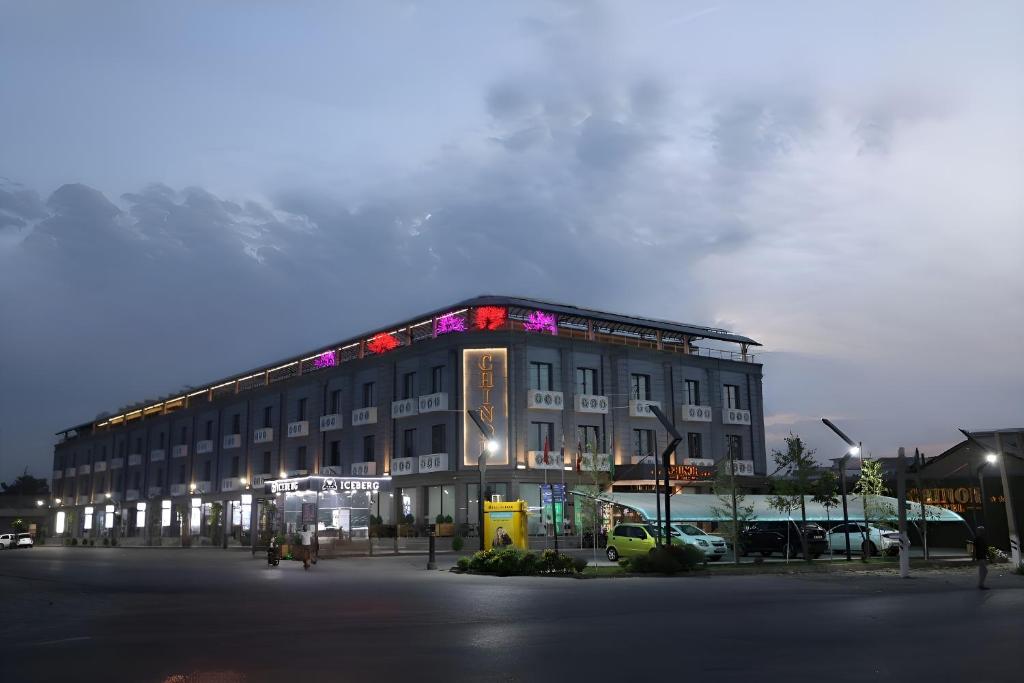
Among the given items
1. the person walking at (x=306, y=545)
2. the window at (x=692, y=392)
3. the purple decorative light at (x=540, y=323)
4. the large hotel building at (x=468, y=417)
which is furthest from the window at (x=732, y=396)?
the person walking at (x=306, y=545)

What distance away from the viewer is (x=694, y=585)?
2639 centimetres

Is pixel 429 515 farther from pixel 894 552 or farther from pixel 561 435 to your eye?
pixel 894 552

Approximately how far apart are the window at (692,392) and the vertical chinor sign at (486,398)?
1691cm

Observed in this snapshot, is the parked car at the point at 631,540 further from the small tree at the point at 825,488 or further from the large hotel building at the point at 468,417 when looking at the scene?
the large hotel building at the point at 468,417

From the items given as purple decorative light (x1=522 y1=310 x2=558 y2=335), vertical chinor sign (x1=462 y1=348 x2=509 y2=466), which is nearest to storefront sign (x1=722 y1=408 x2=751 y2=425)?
purple decorative light (x1=522 y1=310 x2=558 y2=335)

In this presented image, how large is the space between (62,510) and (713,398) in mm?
91961

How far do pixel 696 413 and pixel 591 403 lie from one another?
33.0ft

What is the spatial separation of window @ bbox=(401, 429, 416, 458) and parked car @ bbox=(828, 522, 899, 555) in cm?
2908

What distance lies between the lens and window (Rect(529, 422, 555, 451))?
57.1m

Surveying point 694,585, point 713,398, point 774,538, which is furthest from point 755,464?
point 694,585

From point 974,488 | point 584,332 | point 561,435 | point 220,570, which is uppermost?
point 584,332

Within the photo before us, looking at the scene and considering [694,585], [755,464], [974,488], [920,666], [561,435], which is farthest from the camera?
[755,464]

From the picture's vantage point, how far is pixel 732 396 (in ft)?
229

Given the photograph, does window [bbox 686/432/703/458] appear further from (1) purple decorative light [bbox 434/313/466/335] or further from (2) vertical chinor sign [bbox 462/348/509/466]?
(1) purple decorative light [bbox 434/313/466/335]
